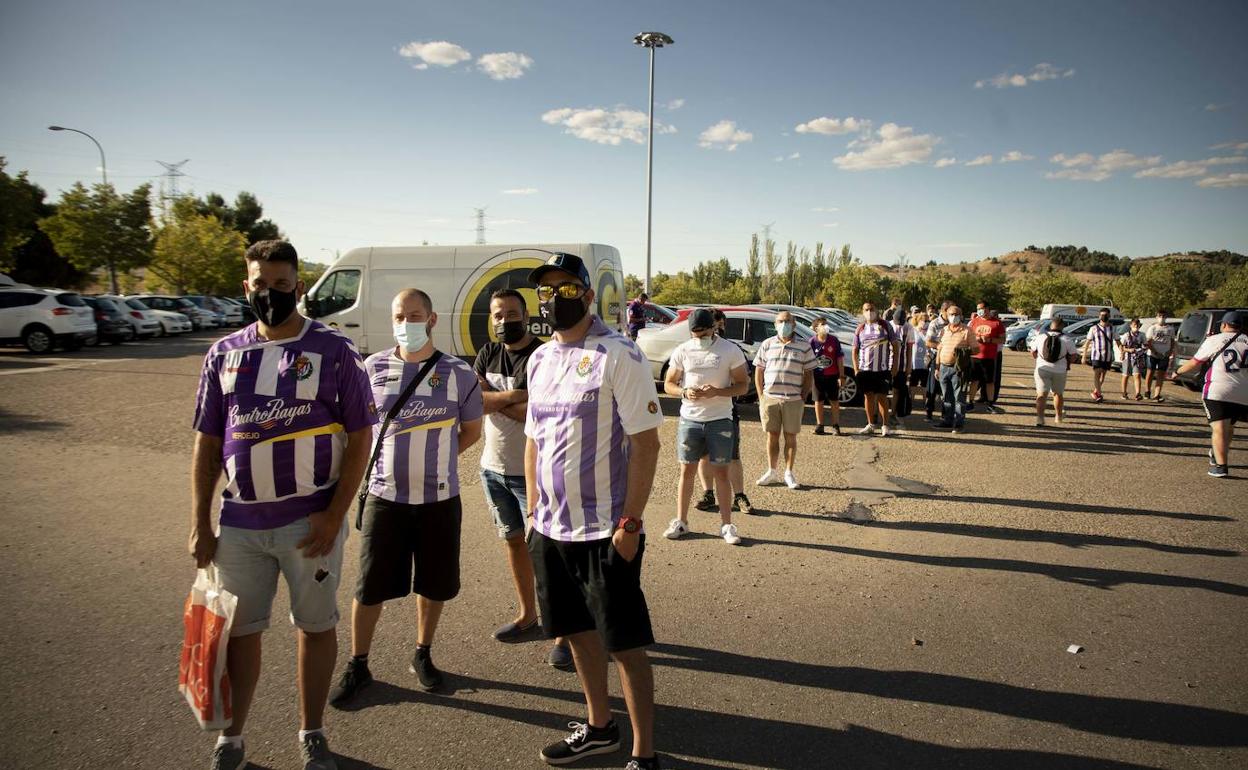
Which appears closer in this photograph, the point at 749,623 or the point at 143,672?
the point at 143,672

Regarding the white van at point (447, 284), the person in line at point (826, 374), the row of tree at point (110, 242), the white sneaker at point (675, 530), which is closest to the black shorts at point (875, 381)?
the person in line at point (826, 374)

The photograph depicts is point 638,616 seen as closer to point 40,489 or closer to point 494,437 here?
point 494,437

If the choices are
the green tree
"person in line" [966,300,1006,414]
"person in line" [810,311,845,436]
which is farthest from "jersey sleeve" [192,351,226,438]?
the green tree

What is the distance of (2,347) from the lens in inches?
825

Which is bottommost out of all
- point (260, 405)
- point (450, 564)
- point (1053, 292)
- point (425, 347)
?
point (450, 564)

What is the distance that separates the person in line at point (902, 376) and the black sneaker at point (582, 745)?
8.95 m

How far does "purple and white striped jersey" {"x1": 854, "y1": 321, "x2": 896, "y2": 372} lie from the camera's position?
31.6ft

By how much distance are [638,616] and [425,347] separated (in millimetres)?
1814

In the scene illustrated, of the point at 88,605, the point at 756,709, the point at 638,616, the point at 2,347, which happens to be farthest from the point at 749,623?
the point at 2,347

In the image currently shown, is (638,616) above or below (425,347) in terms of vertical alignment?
below

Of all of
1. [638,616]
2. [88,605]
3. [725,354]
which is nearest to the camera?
[638,616]

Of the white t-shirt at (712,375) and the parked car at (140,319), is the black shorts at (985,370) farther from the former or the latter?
the parked car at (140,319)

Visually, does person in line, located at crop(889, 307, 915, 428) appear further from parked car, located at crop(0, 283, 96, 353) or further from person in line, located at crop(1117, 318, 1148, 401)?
parked car, located at crop(0, 283, 96, 353)

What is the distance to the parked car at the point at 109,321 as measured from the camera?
74.7ft
